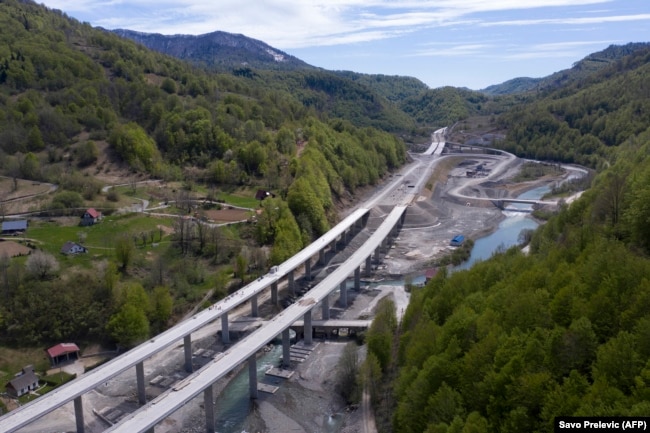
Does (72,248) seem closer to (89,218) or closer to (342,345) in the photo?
(89,218)

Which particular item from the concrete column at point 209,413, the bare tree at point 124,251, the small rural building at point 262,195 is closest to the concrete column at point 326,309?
the concrete column at point 209,413

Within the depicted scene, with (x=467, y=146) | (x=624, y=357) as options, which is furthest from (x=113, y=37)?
(x=624, y=357)

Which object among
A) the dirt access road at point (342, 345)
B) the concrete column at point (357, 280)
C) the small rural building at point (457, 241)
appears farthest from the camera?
the small rural building at point (457, 241)

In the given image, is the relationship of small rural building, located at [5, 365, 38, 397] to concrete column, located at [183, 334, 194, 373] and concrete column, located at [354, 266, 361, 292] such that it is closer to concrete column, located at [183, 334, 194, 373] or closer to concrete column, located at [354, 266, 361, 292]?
concrete column, located at [183, 334, 194, 373]

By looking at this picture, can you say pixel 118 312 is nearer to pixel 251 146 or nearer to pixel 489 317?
pixel 489 317

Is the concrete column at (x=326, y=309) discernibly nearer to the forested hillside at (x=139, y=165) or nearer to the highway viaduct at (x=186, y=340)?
the highway viaduct at (x=186, y=340)

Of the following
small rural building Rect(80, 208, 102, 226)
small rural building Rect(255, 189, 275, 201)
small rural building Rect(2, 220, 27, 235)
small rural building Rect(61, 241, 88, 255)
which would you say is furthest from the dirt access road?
small rural building Rect(2, 220, 27, 235)

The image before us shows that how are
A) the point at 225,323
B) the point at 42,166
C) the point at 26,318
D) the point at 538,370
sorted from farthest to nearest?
the point at 42,166, the point at 225,323, the point at 26,318, the point at 538,370
